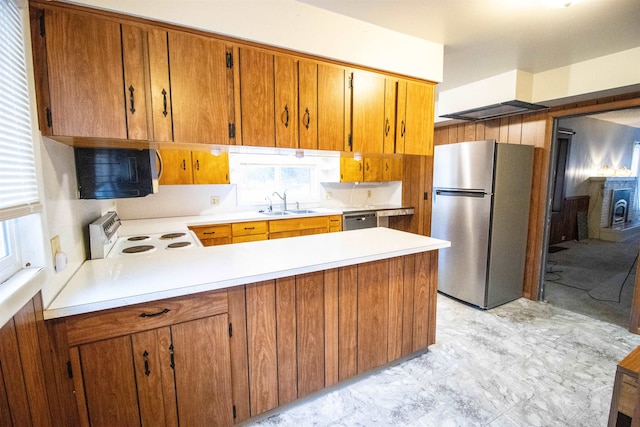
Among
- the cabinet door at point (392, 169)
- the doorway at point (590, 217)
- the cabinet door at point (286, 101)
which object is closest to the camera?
the cabinet door at point (286, 101)

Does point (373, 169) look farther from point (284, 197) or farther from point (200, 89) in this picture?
point (200, 89)

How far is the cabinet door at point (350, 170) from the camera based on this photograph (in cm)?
432

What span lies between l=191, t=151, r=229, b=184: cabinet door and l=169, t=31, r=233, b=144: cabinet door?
184 cm

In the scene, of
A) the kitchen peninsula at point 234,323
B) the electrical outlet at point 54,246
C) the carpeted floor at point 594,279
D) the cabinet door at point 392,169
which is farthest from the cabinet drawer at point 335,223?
the electrical outlet at point 54,246

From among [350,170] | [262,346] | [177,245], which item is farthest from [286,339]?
[350,170]

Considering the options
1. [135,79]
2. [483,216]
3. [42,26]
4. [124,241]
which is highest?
[42,26]

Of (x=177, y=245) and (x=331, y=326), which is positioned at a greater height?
(x=177, y=245)

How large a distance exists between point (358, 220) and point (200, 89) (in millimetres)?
2991

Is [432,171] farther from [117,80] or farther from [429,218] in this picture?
[117,80]

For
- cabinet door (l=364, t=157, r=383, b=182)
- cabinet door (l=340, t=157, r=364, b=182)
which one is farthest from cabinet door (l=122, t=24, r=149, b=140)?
cabinet door (l=364, t=157, r=383, b=182)

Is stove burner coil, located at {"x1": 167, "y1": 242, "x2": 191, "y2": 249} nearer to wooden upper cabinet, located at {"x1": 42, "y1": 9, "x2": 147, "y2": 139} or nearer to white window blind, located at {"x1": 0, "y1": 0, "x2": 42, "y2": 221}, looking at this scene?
wooden upper cabinet, located at {"x1": 42, "y1": 9, "x2": 147, "y2": 139}

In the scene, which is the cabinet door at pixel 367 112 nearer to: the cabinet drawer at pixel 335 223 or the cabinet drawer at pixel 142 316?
the cabinet drawer at pixel 142 316

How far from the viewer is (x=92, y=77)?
52.9 inches

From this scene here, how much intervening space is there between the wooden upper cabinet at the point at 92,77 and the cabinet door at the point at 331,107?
1000 millimetres
